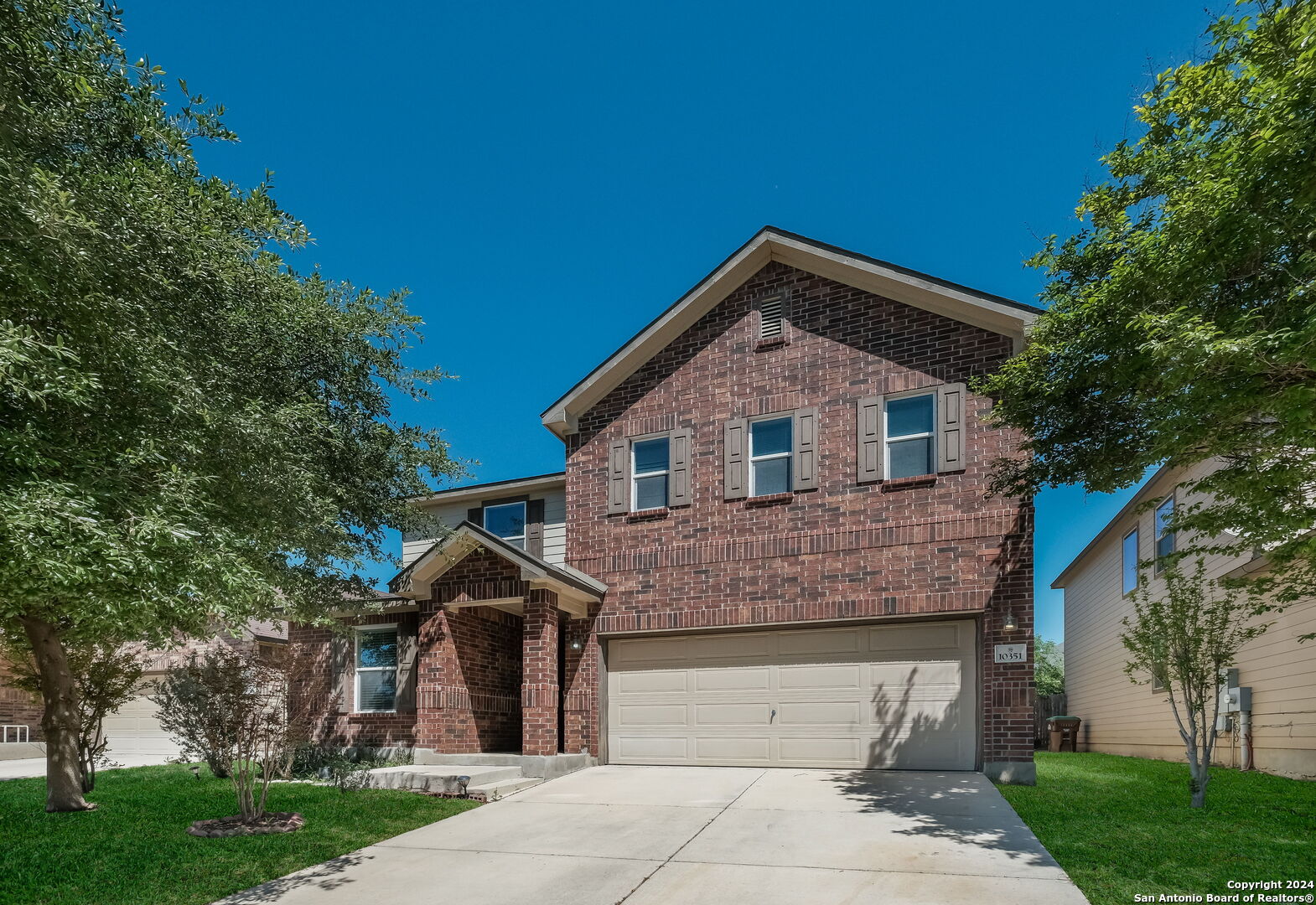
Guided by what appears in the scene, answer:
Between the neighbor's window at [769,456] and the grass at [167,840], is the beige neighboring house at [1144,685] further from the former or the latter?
the grass at [167,840]

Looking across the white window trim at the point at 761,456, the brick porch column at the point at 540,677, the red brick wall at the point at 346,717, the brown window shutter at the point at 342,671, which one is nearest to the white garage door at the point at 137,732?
the red brick wall at the point at 346,717

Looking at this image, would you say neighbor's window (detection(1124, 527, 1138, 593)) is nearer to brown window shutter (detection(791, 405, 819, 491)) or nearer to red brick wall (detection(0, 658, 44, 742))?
brown window shutter (detection(791, 405, 819, 491))

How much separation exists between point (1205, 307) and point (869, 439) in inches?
216

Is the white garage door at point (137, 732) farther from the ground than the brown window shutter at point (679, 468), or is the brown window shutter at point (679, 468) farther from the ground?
the brown window shutter at point (679, 468)

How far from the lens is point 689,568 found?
1354cm

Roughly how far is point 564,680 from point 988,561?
23.3ft

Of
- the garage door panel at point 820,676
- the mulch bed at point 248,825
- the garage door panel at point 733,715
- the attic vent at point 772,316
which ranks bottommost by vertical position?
the mulch bed at point 248,825

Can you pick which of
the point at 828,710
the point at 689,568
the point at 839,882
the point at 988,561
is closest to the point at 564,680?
the point at 689,568

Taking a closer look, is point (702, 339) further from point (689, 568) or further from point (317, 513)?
point (317, 513)

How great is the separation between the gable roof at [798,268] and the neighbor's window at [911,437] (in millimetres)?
1470

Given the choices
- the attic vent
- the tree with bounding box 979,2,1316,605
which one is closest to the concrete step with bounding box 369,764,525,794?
the attic vent

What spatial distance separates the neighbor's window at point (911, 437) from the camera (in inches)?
493

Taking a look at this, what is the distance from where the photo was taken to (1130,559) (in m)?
18.8

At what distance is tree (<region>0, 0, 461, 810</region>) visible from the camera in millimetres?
5309
